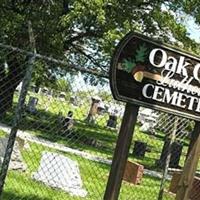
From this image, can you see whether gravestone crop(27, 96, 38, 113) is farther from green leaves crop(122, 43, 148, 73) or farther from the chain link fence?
green leaves crop(122, 43, 148, 73)

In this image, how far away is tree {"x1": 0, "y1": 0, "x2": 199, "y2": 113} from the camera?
2134cm

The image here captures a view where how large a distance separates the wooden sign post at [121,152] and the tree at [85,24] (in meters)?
14.9

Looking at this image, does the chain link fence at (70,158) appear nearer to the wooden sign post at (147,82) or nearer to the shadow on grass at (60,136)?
the shadow on grass at (60,136)

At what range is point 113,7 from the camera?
22.5 meters

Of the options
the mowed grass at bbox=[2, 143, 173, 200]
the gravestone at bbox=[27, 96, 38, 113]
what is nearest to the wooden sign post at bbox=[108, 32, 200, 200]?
the mowed grass at bbox=[2, 143, 173, 200]

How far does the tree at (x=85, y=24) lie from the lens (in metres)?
21.3

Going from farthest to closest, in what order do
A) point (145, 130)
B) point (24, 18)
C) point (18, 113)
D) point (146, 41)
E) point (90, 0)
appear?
1. point (145, 130)
2. point (24, 18)
3. point (90, 0)
4. point (18, 113)
5. point (146, 41)

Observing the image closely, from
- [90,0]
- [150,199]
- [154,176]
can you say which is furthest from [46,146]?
[90,0]

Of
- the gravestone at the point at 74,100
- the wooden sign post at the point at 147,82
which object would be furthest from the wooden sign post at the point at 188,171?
the gravestone at the point at 74,100

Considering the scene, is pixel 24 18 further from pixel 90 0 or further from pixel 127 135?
pixel 127 135

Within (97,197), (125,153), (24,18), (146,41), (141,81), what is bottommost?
(97,197)

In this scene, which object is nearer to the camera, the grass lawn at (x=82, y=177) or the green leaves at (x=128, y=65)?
the green leaves at (x=128, y=65)

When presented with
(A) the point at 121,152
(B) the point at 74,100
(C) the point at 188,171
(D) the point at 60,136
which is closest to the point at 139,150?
(D) the point at 60,136

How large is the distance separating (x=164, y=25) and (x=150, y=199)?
13185mm
